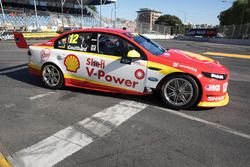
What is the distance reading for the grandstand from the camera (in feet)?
117

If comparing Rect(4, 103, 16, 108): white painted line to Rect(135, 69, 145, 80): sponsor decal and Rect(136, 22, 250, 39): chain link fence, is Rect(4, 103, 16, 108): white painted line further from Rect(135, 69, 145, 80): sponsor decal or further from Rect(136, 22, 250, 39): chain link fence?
Rect(136, 22, 250, 39): chain link fence

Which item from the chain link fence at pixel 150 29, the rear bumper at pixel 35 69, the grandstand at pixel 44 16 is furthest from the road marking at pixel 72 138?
the chain link fence at pixel 150 29

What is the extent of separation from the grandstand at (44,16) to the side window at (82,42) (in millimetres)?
27909

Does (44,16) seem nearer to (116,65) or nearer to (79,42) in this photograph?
(79,42)

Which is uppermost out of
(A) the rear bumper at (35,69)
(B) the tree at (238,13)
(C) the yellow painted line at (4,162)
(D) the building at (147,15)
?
(D) the building at (147,15)

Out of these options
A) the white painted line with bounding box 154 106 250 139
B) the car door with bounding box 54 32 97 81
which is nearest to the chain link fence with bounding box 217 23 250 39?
the car door with bounding box 54 32 97 81

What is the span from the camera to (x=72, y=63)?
535 centimetres

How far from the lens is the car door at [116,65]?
4.73 meters

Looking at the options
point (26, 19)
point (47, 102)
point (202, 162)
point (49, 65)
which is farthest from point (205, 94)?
point (26, 19)

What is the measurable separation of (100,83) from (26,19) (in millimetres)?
36940

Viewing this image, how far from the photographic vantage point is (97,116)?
423cm

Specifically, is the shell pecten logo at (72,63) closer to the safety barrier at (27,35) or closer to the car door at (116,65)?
the car door at (116,65)

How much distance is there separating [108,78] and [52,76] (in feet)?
5.15

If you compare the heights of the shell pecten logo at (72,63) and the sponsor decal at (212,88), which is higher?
the shell pecten logo at (72,63)
